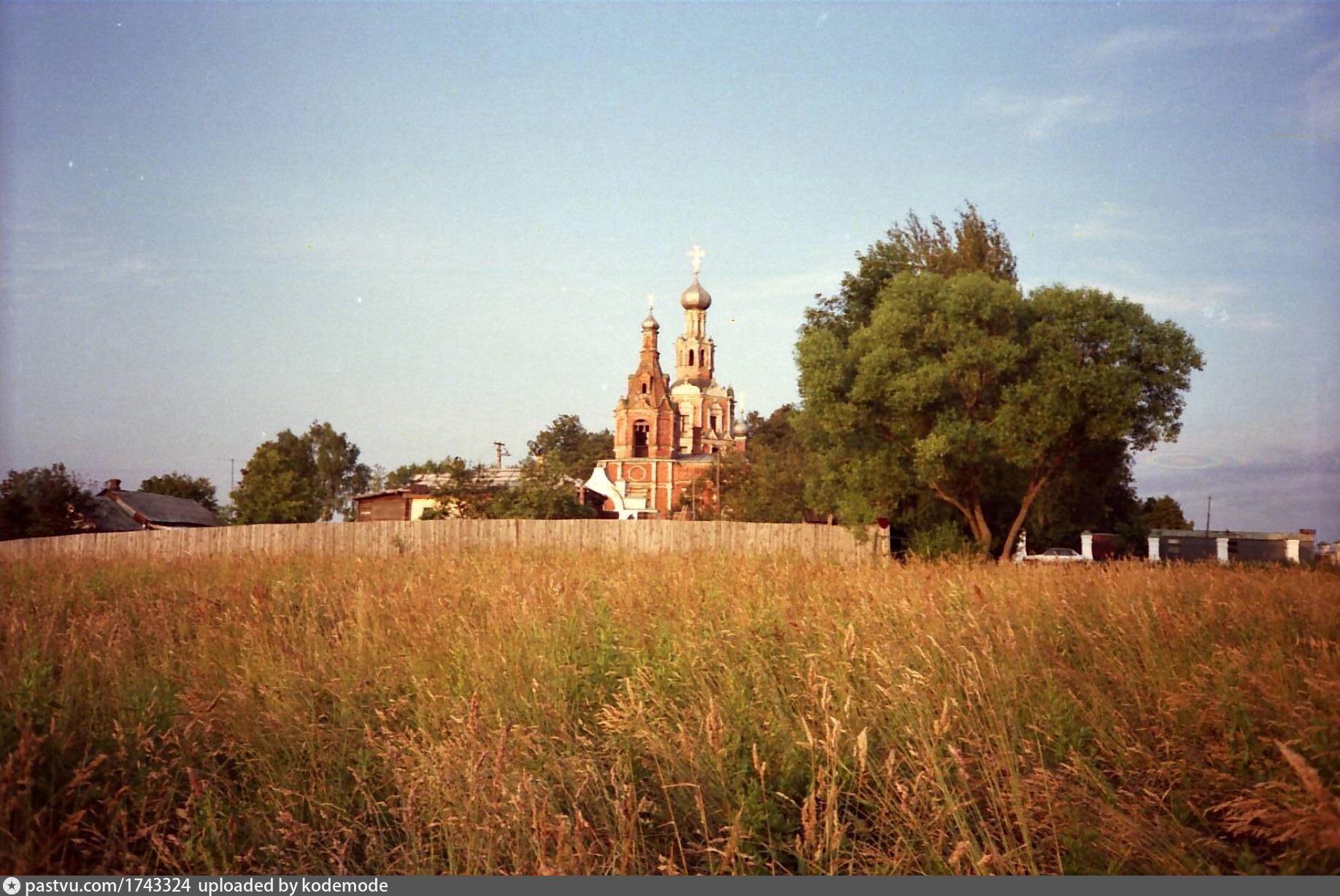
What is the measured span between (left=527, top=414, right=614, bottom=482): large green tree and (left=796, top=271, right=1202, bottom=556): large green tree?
74760 millimetres

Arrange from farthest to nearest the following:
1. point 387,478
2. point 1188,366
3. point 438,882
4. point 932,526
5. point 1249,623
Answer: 1. point 387,478
2. point 932,526
3. point 1188,366
4. point 1249,623
5. point 438,882

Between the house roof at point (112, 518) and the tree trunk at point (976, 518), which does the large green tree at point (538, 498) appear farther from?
the tree trunk at point (976, 518)

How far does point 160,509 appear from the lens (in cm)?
4300

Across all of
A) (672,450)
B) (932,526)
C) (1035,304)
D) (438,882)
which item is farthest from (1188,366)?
(672,450)

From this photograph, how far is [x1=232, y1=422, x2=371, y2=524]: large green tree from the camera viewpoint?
4116 cm

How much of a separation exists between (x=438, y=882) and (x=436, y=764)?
3.36 feet

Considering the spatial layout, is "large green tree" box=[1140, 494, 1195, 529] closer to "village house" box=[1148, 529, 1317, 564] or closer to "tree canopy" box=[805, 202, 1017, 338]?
"village house" box=[1148, 529, 1317, 564]

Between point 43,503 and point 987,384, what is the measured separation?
2383 cm

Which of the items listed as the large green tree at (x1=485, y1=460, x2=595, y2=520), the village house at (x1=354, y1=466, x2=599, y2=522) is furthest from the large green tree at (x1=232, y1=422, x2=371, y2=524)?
the large green tree at (x1=485, y1=460, x2=595, y2=520)

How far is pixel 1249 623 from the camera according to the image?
5719 mm

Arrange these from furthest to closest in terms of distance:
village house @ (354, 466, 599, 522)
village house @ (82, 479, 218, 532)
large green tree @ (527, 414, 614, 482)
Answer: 1. large green tree @ (527, 414, 614, 482)
2. village house @ (354, 466, 599, 522)
3. village house @ (82, 479, 218, 532)

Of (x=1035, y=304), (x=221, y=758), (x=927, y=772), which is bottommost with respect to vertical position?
(x=221, y=758)

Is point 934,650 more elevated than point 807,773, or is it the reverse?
point 934,650

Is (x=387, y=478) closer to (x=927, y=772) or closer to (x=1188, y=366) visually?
(x=1188, y=366)
